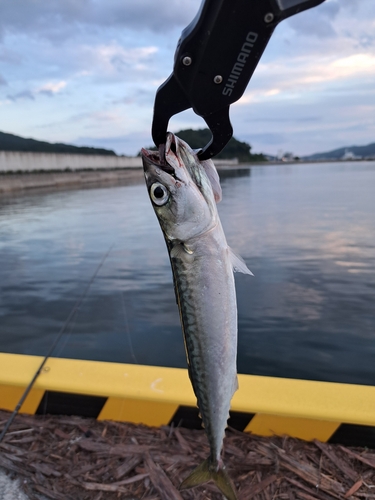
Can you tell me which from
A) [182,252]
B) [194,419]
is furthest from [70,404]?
Result: [182,252]

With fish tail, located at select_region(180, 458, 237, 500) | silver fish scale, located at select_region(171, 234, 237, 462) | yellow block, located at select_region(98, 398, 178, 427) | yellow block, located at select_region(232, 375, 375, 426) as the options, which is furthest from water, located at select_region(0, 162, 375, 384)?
silver fish scale, located at select_region(171, 234, 237, 462)

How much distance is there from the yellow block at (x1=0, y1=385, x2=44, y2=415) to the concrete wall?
3412cm

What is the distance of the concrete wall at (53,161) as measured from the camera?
40.3 m

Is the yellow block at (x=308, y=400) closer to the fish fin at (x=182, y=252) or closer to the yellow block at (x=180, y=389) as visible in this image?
the yellow block at (x=180, y=389)

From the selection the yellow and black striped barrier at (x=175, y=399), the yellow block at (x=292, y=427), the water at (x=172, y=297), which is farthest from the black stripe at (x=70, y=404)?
the water at (x=172, y=297)

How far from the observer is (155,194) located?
2162mm

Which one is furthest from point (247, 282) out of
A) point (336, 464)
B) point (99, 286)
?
point (336, 464)

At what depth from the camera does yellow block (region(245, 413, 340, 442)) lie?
347cm

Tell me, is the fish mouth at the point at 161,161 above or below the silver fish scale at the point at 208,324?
above

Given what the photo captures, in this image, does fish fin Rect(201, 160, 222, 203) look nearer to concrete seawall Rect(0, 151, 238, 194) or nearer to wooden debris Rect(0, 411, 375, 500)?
wooden debris Rect(0, 411, 375, 500)

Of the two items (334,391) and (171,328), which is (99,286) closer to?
(171,328)

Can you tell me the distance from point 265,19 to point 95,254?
12593mm

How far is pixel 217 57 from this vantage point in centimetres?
188

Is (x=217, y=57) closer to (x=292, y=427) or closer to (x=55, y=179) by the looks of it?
(x=292, y=427)
